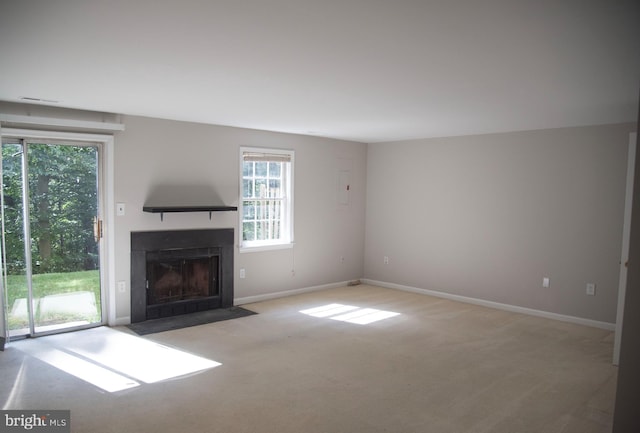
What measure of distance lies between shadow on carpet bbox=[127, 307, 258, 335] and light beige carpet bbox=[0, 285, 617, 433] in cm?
17

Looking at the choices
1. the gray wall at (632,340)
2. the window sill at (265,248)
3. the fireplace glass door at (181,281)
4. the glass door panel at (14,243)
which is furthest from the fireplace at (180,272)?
the gray wall at (632,340)

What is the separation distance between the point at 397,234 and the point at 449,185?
47.2 inches

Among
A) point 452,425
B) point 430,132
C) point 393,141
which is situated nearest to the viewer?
point 452,425

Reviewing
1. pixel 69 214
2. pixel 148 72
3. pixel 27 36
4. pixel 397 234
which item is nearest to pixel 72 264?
pixel 69 214

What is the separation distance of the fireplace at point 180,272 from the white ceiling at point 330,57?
5.20ft

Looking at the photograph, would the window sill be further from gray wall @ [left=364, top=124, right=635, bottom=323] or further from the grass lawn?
the grass lawn

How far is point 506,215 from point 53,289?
18.3ft

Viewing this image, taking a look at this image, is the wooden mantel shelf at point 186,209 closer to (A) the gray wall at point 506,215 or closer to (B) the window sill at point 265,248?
(B) the window sill at point 265,248

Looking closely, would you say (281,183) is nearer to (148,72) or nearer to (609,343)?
(148,72)

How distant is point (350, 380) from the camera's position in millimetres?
3633

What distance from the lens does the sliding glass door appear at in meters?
4.50

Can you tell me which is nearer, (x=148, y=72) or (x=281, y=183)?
(x=148, y=72)

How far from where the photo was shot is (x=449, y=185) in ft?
21.3

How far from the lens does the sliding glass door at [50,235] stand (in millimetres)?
4500
